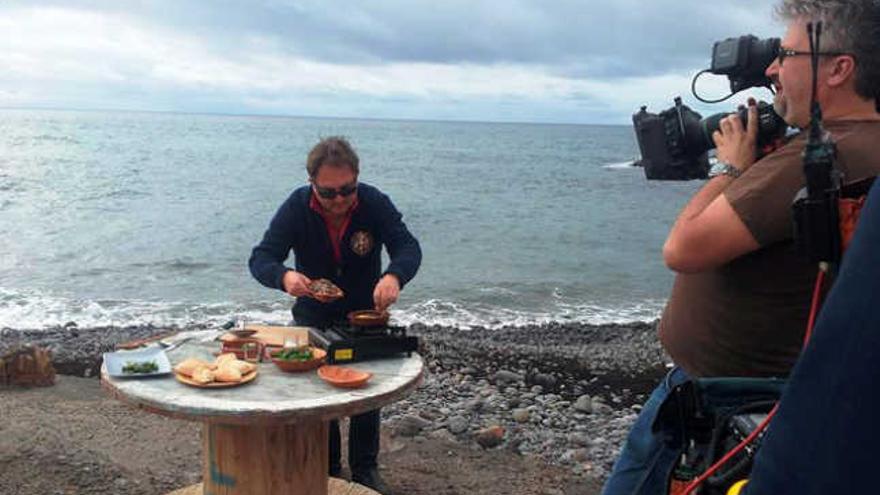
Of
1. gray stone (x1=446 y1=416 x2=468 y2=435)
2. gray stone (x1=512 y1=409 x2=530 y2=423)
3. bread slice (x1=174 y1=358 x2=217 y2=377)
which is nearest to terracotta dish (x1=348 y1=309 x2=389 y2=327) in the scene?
bread slice (x1=174 y1=358 x2=217 y2=377)

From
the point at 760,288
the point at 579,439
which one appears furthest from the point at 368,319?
the point at 579,439

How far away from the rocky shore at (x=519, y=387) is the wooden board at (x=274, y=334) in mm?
1579

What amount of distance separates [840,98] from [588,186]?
162 feet

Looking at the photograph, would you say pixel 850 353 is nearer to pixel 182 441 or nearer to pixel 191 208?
pixel 182 441

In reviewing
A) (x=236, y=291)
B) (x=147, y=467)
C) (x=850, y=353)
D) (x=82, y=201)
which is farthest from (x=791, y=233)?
(x=82, y=201)

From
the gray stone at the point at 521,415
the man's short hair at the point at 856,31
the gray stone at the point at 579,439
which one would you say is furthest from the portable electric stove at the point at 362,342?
the gray stone at the point at 521,415

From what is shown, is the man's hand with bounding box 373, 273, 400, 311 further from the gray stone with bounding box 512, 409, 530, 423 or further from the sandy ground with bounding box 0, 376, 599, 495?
the gray stone with bounding box 512, 409, 530, 423

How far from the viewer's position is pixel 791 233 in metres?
2.39

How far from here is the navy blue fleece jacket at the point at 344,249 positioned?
4.71 m

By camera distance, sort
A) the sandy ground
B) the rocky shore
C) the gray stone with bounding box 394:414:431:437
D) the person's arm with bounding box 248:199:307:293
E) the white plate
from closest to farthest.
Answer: the white plate, the person's arm with bounding box 248:199:307:293, the sandy ground, the rocky shore, the gray stone with bounding box 394:414:431:437

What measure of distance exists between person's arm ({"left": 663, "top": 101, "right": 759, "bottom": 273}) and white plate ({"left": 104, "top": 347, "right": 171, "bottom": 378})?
2.16 meters

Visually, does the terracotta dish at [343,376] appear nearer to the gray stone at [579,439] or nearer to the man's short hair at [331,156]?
the man's short hair at [331,156]

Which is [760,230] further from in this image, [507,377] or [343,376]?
[507,377]

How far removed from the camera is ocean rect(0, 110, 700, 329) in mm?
Result: 16469
